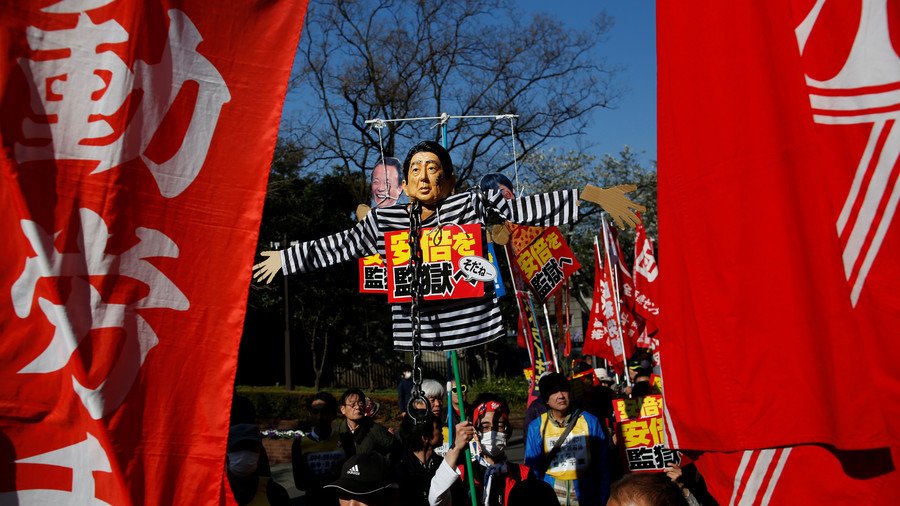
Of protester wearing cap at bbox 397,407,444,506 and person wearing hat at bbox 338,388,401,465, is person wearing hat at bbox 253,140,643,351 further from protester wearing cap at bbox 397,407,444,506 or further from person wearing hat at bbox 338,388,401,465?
person wearing hat at bbox 338,388,401,465

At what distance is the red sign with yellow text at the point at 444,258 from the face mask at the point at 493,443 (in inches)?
41.7

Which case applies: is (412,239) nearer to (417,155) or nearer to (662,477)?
(417,155)

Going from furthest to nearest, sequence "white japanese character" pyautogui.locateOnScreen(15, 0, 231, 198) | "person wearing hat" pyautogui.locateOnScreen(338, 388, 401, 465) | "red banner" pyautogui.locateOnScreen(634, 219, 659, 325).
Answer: "red banner" pyautogui.locateOnScreen(634, 219, 659, 325) < "person wearing hat" pyautogui.locateOnScreen(338, 388, 401, 465) < "white japanese character" pyautogui.locateOnScreen(15, 0, 231, 198)

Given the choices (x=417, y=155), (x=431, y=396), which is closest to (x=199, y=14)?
(x=417, y=155)

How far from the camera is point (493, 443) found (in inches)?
237

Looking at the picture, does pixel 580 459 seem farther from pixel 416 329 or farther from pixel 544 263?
pixel 544 263

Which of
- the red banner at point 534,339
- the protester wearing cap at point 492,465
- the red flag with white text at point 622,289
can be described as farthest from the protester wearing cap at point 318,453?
the red flag with white text at point 622,289

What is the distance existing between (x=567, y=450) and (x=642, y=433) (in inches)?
49.0

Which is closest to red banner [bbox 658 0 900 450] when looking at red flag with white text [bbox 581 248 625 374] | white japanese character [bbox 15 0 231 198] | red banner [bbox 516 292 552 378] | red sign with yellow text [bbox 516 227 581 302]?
white japanese character [bbox 15 0 231 198]

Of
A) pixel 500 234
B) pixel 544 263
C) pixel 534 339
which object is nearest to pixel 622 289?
pixel 534 339

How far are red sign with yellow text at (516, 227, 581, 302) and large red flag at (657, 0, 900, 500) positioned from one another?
7.83m

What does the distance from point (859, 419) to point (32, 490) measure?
2.36 metres

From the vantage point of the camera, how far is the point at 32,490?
8.05 feet

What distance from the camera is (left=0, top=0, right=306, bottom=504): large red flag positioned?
2561 millimetres
